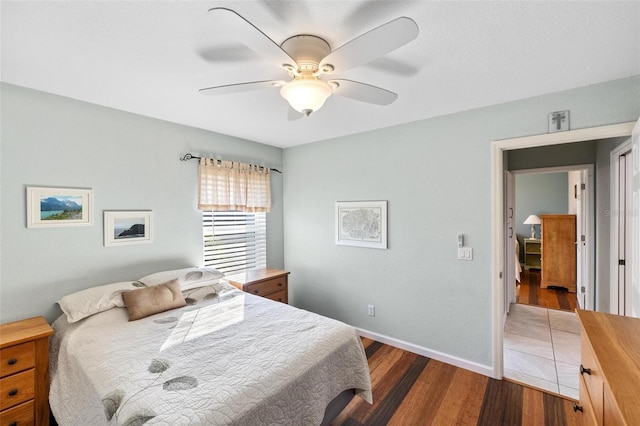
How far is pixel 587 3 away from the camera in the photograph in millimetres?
1248

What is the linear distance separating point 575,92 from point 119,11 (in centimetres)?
300

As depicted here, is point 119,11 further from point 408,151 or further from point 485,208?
point 485,208

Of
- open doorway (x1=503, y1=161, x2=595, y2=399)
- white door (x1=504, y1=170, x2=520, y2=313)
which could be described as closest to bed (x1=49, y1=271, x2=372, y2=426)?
open doorway (x1=503, y1=161, x2=595, y2=399)

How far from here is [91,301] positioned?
2068mm

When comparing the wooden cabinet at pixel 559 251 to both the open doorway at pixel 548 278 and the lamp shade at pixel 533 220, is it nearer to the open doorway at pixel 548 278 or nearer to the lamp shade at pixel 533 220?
the open doorway at pixel 548 278

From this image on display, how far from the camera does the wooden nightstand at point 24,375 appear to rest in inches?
66.2

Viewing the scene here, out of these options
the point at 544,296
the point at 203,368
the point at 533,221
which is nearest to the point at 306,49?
the point at 203,368

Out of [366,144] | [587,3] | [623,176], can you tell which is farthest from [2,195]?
[623,176]

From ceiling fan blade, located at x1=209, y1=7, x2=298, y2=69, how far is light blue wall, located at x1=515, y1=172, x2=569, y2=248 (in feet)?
23.5

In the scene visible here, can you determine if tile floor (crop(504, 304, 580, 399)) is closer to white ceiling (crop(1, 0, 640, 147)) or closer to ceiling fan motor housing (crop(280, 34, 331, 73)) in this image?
white ceiling (crop(1, 0, 640, 147))

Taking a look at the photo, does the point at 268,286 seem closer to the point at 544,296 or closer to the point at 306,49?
the point at 306,49

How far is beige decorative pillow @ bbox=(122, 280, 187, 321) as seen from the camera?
2115 mm

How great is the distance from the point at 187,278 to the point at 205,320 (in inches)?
25.6

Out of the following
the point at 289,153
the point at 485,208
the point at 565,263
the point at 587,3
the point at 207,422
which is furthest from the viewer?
the point at 565,263
